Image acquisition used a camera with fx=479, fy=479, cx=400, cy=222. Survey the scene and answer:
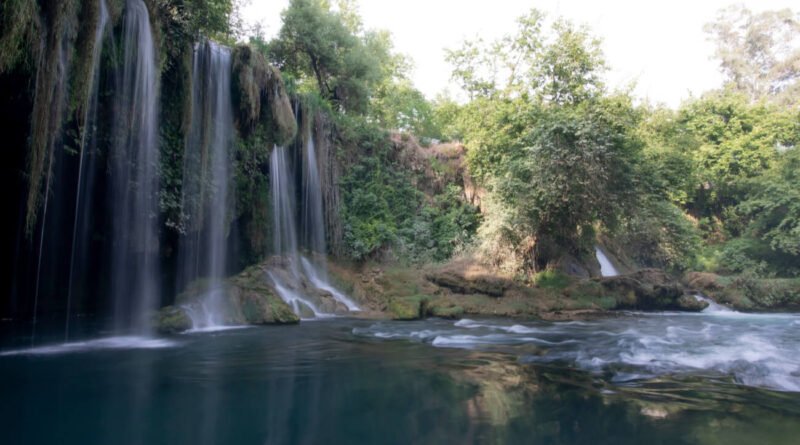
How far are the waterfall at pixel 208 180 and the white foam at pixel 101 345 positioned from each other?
6.34 ft

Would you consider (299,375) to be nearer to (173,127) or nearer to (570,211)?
(173,127)

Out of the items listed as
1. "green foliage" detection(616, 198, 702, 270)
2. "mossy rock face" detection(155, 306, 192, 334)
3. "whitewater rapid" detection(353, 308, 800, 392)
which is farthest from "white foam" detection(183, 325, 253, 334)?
"green foliage" detection(616, 198, 702, 270)

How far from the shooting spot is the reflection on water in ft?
13.2

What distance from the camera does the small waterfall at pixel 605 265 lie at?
73.4ft

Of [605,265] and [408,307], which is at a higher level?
[605,265]

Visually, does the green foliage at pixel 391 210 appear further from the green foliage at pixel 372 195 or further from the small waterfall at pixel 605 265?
the small waterfall at pixel 605 265

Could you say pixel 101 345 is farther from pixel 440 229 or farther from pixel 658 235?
pixel 658 235

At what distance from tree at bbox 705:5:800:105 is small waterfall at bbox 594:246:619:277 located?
22827 mm

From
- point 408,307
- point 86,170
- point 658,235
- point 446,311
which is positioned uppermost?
point 86,170

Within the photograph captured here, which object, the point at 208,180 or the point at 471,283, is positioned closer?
the point at 208,180

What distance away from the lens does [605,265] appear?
22.9m

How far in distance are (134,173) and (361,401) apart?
8613mm

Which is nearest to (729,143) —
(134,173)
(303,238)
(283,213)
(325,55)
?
(325,55)

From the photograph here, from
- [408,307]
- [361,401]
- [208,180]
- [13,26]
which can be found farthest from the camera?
[408,307]
